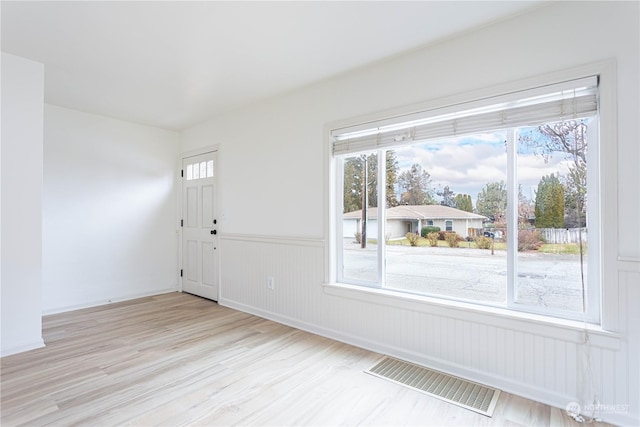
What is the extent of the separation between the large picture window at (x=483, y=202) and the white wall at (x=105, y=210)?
3258 millimetres

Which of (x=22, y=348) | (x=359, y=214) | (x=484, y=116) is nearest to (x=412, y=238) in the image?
(x=359, y=214)

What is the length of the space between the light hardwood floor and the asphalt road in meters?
0.67

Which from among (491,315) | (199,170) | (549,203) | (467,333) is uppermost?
(199,170)

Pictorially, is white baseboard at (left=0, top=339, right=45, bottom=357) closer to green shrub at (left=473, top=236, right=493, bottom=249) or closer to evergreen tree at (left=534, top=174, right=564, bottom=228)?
green shrub at (left=473, top=236, right=493, bottom=249)

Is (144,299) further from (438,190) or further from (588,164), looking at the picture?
(588,164)

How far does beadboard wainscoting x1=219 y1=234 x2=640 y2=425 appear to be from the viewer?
1.77m

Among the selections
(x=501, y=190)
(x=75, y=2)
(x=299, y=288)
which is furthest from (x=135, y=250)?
(x=501, y=190)

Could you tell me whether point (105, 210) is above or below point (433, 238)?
above

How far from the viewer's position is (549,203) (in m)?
2.09

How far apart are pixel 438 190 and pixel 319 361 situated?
5.77 ft

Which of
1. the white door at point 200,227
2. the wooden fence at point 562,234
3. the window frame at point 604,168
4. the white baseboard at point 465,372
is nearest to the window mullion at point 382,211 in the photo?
the white baseboard at point 465,372

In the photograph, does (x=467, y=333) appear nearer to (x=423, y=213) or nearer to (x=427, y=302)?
(x=427, y=302)

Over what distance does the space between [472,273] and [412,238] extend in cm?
55

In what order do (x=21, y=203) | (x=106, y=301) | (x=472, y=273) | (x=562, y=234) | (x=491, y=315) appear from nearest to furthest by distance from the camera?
(x=562, y=234), (x=491, y=315), (x=472, y=273), (x=21, y=203), (x=106, y=301)
